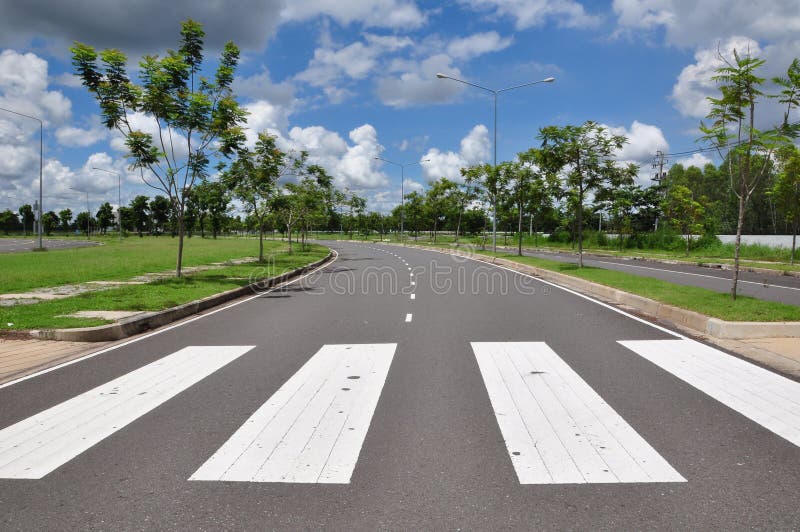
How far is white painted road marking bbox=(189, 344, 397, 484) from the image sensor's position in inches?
153

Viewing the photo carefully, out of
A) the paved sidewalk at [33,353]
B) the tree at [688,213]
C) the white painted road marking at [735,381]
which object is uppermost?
the tree at [688,213]

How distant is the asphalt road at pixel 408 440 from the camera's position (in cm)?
337

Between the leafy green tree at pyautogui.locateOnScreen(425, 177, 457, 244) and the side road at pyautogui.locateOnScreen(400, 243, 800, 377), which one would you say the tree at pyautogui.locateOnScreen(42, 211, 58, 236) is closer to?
the leafy green tree at pyautogui.locateOnScreen(425, 177, 457, 244)

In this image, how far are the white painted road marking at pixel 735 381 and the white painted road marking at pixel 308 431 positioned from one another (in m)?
3.36

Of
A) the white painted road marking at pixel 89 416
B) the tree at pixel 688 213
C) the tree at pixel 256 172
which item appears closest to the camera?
the white painted road marking at pixel 89 416

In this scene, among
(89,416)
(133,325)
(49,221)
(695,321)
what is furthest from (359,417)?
(49,221)

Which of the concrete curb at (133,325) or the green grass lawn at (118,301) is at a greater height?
the green grass lawn at (118,301)

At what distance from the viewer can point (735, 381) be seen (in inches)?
242

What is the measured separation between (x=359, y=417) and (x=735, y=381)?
4.14 m

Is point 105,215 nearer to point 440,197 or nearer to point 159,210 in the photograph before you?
point 159,210

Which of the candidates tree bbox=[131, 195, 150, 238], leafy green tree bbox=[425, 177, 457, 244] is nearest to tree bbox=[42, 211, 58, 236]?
tree bbox=[131, 195, 150, 238]

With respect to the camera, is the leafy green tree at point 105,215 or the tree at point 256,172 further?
the leafy green tree at point 105,215

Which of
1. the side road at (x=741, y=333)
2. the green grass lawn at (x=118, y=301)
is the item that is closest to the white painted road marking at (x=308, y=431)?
the side road at (x=741, y=333)

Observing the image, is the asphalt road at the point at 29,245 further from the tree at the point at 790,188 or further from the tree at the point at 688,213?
the tree at the point at 790,188
